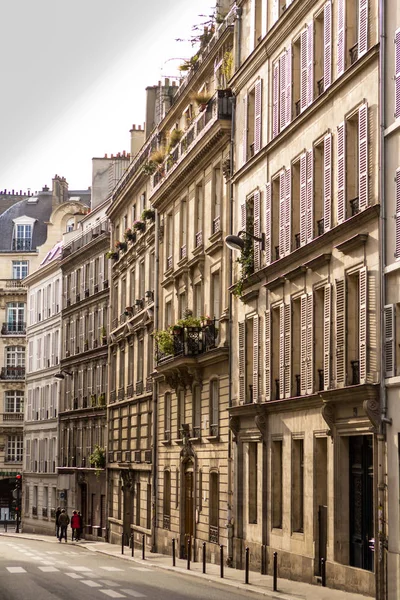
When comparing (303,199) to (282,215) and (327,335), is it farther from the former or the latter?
(327,335)

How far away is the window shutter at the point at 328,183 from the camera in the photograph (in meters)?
30.3

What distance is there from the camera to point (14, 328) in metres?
104

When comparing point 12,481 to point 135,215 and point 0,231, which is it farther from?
point 135,215

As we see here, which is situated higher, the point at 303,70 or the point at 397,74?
the point at 303,70

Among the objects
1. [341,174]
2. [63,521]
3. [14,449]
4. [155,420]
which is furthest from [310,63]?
[14,449]

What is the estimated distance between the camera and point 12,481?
103 m

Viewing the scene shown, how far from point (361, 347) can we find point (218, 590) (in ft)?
21.8

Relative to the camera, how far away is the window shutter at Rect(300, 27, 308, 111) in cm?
3306

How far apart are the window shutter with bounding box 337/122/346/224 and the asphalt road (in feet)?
28.4

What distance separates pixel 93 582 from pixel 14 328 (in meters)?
73.0

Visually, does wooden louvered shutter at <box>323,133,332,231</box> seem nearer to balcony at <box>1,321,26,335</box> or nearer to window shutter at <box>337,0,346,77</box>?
window shutter at <box>337,0,346,77</box>

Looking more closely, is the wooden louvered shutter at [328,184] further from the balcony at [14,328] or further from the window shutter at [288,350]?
the balcony at [14,328]

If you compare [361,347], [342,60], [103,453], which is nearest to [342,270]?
[361,347]

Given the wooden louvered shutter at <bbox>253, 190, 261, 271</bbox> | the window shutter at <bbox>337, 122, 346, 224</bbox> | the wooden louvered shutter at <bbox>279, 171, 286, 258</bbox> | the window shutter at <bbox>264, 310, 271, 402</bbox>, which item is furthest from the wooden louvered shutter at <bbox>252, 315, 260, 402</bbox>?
the window shutter at <bbox>337, 122, 346, 224</bbox>
